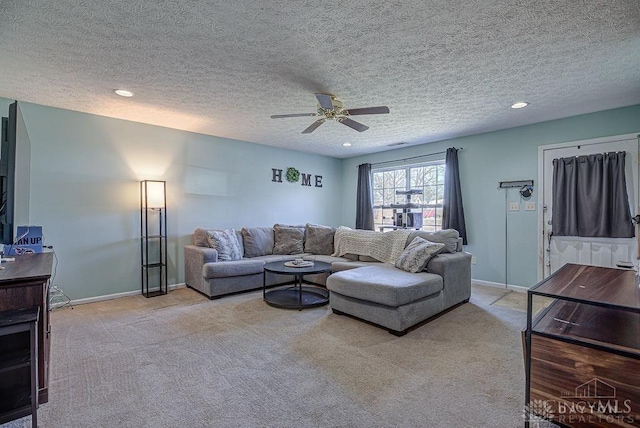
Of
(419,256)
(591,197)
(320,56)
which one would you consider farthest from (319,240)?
(591,197)

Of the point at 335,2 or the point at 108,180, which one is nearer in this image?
the point at 335,2

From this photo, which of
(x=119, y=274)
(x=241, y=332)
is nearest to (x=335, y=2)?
(x=241, y=332)

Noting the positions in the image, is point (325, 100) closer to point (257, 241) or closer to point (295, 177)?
point (257, 241)

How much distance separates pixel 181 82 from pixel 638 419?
3.82 m

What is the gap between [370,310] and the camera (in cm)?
298

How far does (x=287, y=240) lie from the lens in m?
5.18

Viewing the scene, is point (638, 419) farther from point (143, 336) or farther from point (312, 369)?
point (143, 336)

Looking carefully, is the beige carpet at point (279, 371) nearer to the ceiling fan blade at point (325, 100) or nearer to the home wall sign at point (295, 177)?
the ceiling fan blade at point (325, 100)

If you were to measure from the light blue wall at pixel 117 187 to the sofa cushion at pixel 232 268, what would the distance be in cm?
100

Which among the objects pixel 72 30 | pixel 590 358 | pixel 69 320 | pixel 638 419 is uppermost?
pixel 72 30

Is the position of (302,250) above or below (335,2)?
below

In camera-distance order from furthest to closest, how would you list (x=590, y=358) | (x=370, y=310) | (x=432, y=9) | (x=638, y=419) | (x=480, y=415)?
1. (x=370, y=310)
2. (x=432, y=9)
3. (x=480, y=415)
4. (x=590, y=358)
5. (x=638, y=419)

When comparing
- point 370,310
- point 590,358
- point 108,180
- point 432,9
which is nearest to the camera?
point 590,358

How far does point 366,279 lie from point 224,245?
2.25m
